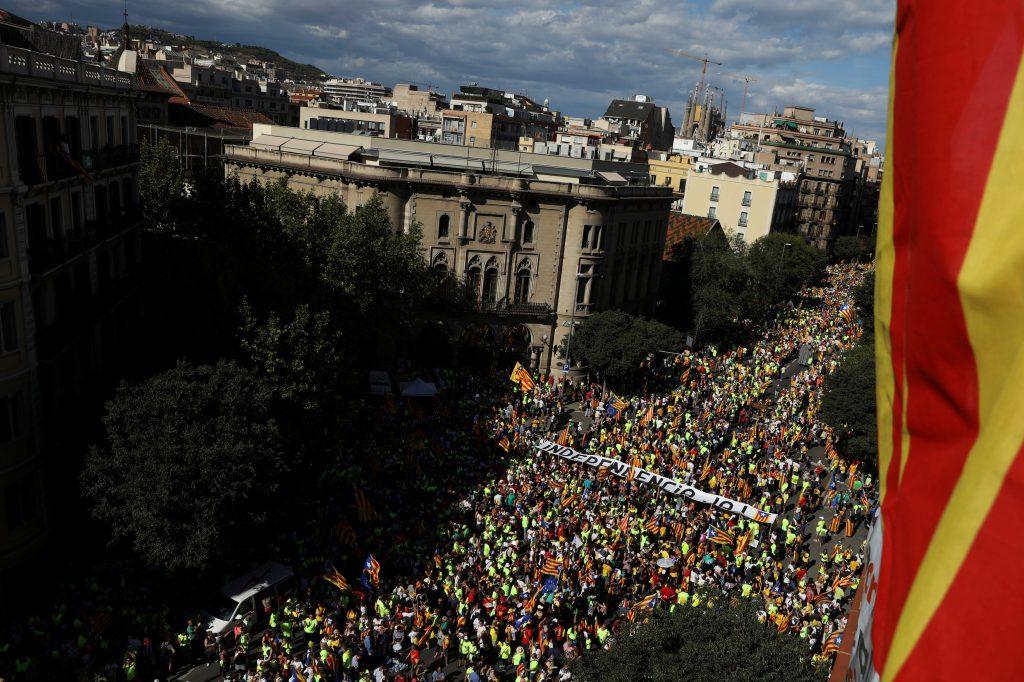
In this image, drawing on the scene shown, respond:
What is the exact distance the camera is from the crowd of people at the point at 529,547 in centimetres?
2255

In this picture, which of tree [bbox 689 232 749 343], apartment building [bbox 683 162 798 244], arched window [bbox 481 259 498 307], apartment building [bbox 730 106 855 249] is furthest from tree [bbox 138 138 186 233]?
apartment building [bbox 730 106 855 249]

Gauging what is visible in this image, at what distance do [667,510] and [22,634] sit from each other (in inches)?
842

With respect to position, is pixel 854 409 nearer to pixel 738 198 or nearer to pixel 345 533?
pixel 345 533

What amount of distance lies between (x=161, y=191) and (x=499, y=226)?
64.7 ft

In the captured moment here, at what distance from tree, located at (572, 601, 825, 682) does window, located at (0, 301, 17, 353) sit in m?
18.7

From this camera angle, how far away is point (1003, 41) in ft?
13.3

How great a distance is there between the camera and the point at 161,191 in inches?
1582

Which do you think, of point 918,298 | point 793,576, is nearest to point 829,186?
point 793,576

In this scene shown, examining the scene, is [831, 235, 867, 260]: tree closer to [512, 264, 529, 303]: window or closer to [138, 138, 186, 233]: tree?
[512, 264, 529, 303]: window

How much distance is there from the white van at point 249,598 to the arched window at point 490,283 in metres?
28.2

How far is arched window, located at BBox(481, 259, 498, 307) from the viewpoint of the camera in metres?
51.0

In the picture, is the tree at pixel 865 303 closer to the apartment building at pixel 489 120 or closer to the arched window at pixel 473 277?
the arched window at pixel 473 277

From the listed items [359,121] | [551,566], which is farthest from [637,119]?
[551,566]

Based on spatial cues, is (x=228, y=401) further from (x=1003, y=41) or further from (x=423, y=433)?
(x=1003, y=41)
